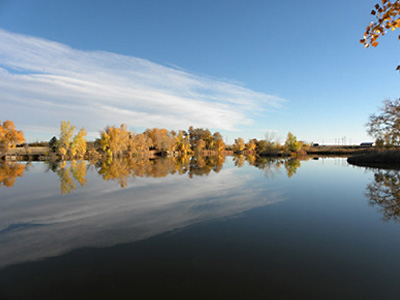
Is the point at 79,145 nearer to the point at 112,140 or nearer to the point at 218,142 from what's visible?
the point at 112,140

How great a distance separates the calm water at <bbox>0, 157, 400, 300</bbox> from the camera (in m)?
4.23

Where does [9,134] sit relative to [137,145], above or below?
above

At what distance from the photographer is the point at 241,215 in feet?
29.9

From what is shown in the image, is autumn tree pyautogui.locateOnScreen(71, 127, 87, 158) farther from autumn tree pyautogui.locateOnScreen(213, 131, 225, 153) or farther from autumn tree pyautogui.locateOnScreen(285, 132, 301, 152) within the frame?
autumn tree pyautogui.locateOnScreen(285, 132, 301, 152)

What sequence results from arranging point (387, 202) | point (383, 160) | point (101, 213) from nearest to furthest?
point (101, 213), point (387, 202), point (383, 160)

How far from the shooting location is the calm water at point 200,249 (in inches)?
167

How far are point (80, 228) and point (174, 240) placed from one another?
351cm

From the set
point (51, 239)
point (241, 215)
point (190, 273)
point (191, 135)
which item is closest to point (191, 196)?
point (241, 215)

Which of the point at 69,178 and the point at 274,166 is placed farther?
the point at 274,166

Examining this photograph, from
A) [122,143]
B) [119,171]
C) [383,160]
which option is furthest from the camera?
[122,143]

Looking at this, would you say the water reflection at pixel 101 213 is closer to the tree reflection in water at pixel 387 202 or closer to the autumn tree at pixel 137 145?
the tree reflection in water at pixel 387 202

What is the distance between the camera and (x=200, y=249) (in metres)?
5.93

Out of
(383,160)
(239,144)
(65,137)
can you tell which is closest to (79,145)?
(65,137)

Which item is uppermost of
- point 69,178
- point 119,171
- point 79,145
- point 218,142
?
point 218,142
